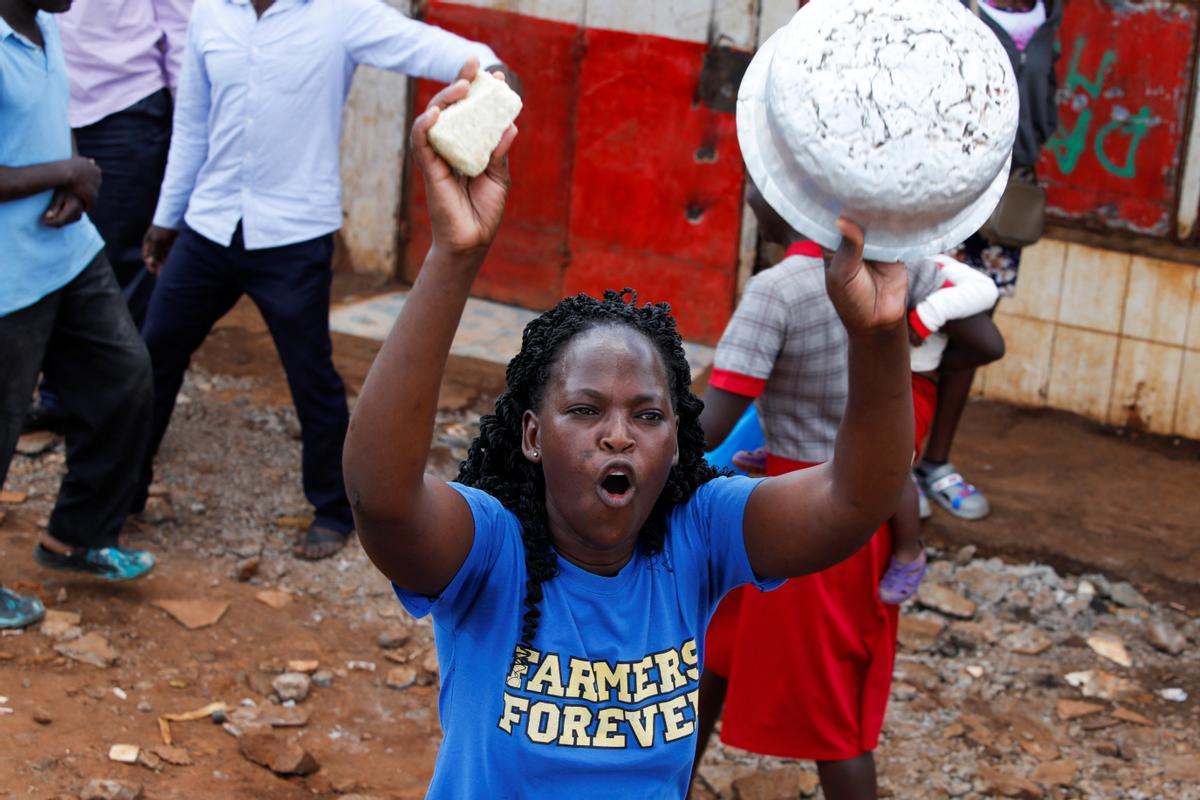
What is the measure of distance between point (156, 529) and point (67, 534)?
2.23 ft

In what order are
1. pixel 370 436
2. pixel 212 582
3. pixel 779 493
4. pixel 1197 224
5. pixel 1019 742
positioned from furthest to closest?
pixel 1197 224 < pixel 212 582 < pixel 1019 742 < pixel 779 493 < pixel 370 436

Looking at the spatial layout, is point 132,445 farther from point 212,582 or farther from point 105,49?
point 105,49

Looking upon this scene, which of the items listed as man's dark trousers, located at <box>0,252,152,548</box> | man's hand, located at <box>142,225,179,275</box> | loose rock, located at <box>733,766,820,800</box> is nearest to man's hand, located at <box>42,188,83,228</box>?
man's dark trousers, located at <box>0,252,152,548</box>

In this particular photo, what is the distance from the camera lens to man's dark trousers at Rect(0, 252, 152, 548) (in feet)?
15.1

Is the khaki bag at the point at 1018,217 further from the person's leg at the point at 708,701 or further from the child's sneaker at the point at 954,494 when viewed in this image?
the person's leg at the point at 708,701

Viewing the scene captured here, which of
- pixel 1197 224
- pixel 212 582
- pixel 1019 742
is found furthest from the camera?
pixel 1197 224

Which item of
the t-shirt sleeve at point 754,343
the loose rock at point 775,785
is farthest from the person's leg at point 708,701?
the t-shirt sleeve at point 754,343

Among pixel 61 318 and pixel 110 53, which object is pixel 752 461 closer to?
pixel 61 318

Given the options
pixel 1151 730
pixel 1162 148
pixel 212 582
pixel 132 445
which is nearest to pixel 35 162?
pixel 132 445

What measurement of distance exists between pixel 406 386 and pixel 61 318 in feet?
10.1

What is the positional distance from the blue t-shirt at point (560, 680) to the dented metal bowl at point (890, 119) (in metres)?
0.69

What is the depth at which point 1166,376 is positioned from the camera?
6.92 metres

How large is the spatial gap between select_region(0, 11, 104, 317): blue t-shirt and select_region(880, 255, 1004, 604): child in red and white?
102 inches

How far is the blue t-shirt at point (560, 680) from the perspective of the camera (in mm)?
2322
